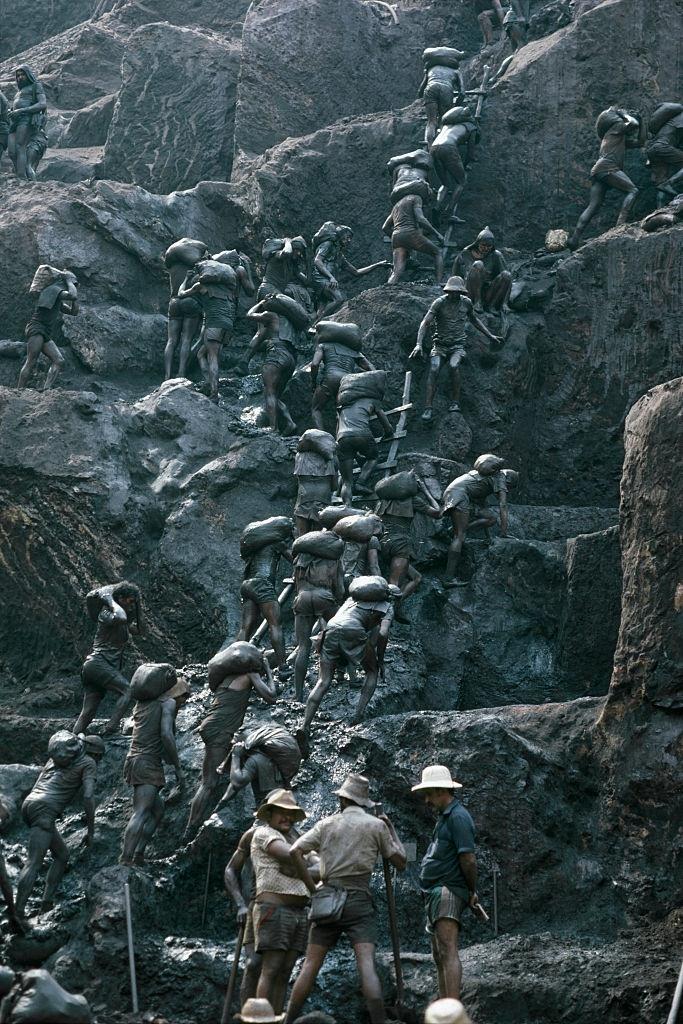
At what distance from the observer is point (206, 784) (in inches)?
484

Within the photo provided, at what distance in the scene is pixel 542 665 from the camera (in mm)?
15391

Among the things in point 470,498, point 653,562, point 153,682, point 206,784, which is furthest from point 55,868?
point 470,498

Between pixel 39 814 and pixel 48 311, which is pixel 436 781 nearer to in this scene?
pixel 39 814

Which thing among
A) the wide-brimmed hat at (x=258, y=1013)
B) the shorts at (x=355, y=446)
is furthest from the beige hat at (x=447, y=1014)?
the shorts at (x=355, y=446)

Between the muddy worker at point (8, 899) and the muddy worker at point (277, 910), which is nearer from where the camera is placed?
the muddy worker at point (277, 910)

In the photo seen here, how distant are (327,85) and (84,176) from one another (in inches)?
167

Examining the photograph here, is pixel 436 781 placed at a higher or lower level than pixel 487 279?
lower

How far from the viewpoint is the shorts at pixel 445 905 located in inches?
349

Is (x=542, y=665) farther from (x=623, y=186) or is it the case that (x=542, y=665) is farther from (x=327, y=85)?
(x=327, y=85)

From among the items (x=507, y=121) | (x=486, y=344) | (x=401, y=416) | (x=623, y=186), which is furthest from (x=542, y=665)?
(x=507, y=121)

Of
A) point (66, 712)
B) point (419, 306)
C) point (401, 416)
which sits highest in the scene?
point (419, 306)

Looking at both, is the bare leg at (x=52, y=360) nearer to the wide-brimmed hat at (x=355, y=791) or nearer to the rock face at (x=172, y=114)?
the rock face at (x=172, y=114)

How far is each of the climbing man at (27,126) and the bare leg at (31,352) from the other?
216 inches

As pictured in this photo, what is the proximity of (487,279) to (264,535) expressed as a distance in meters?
5.85
